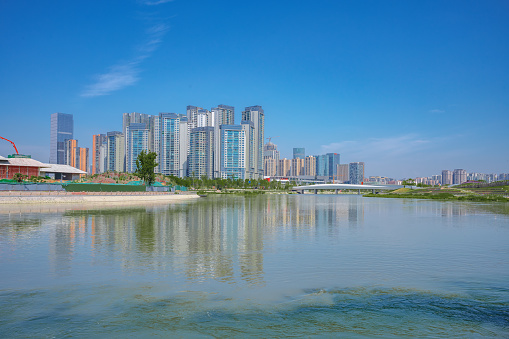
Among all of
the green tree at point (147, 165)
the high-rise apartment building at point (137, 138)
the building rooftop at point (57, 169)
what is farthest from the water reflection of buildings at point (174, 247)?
the high-rise apartment building at point (137, 138)

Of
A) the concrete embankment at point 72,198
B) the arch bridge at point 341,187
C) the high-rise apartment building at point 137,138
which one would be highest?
the high-rise apartment building at point 137,138

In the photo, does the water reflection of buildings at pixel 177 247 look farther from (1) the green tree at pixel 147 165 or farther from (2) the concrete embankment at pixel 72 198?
(1) the green tree at pixel 147 165

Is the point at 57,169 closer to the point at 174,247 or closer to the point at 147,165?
the point at 147,165

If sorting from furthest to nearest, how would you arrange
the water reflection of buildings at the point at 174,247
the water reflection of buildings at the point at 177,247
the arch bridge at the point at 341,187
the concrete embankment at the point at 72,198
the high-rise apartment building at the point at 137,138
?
the high-rise apartment building at the point at 137,138 → the arch bridge at the point at 341,187 → the concrete embankment at the point at 72,198 → the water reflection of buildings at the point at 174,247 → the water reflection of buildings at the point at 177,247

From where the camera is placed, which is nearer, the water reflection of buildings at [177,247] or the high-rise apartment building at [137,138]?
the water reflection of buildings at [177,247]

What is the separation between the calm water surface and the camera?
8.10m

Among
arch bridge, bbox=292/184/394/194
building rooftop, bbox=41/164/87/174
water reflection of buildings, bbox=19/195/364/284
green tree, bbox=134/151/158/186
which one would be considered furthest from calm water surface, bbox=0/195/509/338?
arch bridge, bbox=292/184/394/194

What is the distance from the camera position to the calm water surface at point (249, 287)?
8.10 metres

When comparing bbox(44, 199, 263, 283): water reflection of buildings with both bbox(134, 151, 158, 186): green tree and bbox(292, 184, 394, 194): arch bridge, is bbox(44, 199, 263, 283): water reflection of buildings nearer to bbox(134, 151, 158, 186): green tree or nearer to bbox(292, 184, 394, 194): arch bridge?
bbox(134, 151, 158, 186): green tree

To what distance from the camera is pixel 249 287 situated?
10914 millimetres

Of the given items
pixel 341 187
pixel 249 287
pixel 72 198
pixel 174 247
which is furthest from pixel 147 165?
pixel 341 187

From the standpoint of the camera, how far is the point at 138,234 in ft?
71.5

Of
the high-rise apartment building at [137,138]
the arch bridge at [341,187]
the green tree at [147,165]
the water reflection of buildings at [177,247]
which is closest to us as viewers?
the water reflection of buildings at [177,247]

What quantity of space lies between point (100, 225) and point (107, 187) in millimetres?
43062
